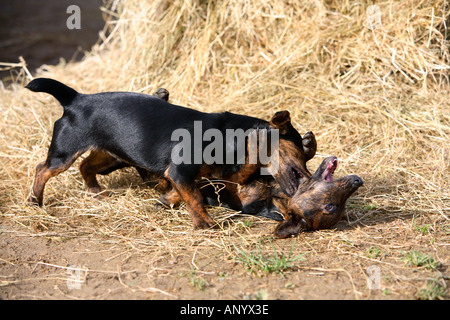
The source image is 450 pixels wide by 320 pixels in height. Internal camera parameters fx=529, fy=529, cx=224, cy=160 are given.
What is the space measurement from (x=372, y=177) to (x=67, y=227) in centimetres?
280

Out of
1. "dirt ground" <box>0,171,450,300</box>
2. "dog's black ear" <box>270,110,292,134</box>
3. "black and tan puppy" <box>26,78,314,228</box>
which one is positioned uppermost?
"dog's black ear" <box>270,110,292,134</box>

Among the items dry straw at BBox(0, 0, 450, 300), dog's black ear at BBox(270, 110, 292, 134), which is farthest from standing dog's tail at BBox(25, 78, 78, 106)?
dog's black ear at BBox(270, 110, 292, 134)

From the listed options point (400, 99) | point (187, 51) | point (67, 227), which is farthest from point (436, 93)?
point (67, 227)

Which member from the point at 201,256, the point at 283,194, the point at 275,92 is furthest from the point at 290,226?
the point at 275,92

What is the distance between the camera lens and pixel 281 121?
420 cm

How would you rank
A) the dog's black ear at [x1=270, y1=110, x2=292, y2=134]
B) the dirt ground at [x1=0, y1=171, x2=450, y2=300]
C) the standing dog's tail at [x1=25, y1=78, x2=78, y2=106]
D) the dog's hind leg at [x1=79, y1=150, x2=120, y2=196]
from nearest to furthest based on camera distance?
the dirt ground at [x1=0, y1=171, x2=450, y2=300]
the dog's black ear at [x1=270, y1=110, x2=292, y2=134]
the standing dog's tail at [x1=25, y1=78, x2=78, y2=106]
the dog's hind leg at [x1=79, y1=150, x2=120, y2=196]

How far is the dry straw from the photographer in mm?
4496

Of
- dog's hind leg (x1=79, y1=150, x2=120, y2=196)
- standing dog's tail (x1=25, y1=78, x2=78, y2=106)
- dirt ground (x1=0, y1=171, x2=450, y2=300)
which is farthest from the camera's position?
dog's hind leg (x1=79, y1=150, x2=120, y2=196)

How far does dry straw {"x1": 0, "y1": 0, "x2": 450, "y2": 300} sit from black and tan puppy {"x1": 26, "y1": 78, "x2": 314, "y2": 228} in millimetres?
368

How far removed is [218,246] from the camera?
12.6 feet

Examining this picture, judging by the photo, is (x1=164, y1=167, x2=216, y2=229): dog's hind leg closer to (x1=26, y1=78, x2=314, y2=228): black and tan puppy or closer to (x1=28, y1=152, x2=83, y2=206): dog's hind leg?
(x1=26, y1=78, x2=314, y2=228): black and tan puppy

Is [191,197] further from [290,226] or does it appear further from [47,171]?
[47,171]

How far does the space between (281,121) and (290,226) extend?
2.75 ft
